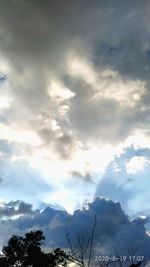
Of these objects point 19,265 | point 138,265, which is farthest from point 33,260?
point 138,265

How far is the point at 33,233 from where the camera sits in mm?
73375

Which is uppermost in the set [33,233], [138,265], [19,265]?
[33,233]

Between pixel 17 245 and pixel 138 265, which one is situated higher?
pixel 17 245

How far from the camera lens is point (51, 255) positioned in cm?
7112

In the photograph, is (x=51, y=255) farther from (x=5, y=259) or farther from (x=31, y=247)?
(x=5, y=259)

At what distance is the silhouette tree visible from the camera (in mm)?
68919

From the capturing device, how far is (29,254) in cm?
7044

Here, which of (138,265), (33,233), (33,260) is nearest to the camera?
(138,265)

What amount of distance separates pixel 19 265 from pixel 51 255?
21.6 feet

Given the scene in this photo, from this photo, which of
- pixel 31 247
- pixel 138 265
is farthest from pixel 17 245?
pixel 138 265

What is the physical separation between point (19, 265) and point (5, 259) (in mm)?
3006

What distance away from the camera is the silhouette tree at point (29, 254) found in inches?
2713

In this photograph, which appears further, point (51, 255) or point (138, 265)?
point (51, 255)

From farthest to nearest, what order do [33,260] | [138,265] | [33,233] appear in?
1. [33,233]
2. [33,260]
3. [138,265]
